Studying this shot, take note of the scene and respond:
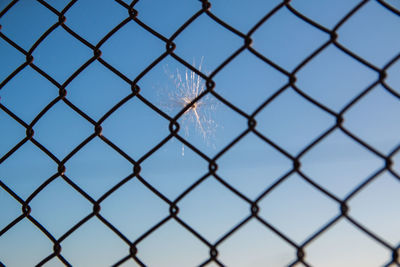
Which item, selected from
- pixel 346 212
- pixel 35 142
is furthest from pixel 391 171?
pixel 35 142

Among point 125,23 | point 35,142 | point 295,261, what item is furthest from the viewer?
point 35,142

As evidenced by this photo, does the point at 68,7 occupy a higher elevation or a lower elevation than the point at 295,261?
higher

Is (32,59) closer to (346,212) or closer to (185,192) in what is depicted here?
(185,192)

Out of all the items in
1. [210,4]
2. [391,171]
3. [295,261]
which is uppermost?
[210,4]

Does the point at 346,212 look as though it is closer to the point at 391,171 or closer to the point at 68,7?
the point at 391,171

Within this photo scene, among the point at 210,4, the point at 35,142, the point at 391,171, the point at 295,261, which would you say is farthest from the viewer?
the point at 35,142

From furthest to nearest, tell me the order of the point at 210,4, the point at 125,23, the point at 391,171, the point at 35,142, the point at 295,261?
the point at 35,142 → the point at 125,23 → the point at 210,4 → the point at 295,261 → the point at 391,171

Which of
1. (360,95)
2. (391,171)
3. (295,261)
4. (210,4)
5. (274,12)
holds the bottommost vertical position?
(295,261)

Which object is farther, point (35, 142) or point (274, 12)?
point (35, 142)

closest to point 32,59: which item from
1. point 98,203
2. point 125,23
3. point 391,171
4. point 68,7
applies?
point 68,7
